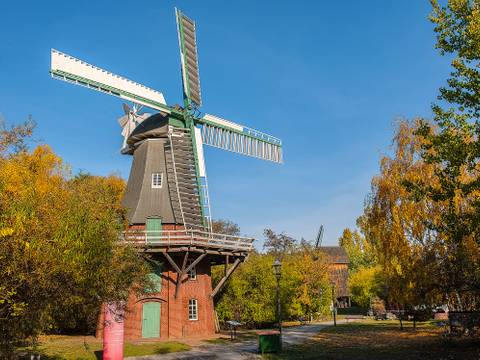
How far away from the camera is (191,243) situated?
79.2 ft

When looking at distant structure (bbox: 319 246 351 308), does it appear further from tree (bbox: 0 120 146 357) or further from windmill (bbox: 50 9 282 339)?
tree (bbox: 0 120 146 357)

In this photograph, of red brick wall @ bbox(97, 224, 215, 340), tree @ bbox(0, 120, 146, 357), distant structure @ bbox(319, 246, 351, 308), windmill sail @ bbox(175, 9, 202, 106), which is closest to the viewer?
tree @ bbox(0, 120, 146, 357)

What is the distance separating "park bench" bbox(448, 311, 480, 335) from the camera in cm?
1684

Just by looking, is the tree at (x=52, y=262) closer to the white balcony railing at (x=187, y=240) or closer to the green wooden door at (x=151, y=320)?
the white balcony railing at (x=187, y=240)

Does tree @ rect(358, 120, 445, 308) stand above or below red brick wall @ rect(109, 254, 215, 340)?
above

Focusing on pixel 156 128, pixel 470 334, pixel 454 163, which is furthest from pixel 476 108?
pixel 156 128

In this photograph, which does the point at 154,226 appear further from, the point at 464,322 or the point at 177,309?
the point at 464,322

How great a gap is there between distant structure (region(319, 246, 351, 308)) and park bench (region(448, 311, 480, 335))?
1463 inches

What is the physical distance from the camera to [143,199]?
2691 cm

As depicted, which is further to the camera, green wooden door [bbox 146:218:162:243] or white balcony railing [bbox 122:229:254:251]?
green wooden door [bbox 146:218:162:243]

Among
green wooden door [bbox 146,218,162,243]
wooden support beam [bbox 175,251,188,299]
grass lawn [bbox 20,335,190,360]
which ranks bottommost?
grass lawn [bbox 20,335,190,360]

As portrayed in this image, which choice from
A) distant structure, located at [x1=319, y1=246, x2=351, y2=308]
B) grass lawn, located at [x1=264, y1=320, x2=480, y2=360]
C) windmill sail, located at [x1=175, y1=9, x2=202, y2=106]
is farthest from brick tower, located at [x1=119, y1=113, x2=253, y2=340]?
distant structure, located at [x1=319, y1=246, x2=351, y2=308]

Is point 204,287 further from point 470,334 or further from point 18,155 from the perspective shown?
point 470,334

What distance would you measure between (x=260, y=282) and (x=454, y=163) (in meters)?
23.7
